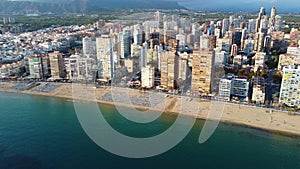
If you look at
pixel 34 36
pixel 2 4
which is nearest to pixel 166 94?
pixel 34 36

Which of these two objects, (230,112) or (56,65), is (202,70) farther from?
(56,65)

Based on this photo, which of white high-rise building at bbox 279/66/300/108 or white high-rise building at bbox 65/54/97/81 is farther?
white high-rise building at bbox 65/54/97/81

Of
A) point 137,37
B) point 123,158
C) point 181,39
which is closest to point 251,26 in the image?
point 181,39

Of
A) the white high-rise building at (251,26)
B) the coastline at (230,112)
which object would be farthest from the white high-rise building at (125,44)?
the white high-rise building at (251,26)

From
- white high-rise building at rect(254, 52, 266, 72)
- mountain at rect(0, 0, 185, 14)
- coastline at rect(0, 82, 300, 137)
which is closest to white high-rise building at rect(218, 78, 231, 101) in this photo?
coastline at rect(0, 82, 300, 137)

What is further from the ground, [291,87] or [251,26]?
[251,26]

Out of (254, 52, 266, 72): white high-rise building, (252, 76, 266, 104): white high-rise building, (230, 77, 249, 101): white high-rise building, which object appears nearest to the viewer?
(252, 76, 266, 104): white high-rise building

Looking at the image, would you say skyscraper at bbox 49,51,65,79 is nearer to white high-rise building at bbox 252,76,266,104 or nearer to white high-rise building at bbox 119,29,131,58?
white high-rise building at bbox 119,29,131,58

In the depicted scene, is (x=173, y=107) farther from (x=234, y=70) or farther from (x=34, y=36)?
(x=34, y=36)

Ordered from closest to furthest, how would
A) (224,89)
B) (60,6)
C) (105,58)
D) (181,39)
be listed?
(224,89) → (105,58) → (181,39) → (60,6)
